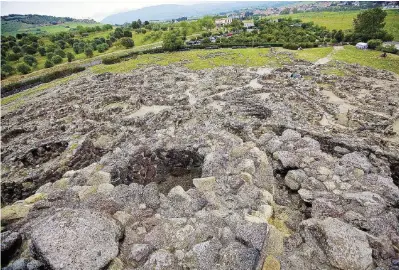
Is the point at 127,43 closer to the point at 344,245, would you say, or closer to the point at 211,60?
the point at 211,60

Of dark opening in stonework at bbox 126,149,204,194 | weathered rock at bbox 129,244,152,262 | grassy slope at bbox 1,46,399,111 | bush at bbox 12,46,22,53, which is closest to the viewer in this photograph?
weathered rock at bbox 129,244,152,262

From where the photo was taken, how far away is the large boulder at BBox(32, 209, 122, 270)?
26.2 feet

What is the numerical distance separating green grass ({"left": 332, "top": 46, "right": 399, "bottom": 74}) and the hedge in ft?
178

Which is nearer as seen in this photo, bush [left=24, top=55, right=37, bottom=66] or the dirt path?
the dirt path

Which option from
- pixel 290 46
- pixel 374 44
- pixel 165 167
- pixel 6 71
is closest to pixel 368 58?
pixel 374 44

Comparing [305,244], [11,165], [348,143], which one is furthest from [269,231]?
[11,165]

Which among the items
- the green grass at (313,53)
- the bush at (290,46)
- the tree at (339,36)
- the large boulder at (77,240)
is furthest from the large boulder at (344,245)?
the tree at (339,36)

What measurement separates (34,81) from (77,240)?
56.5 m

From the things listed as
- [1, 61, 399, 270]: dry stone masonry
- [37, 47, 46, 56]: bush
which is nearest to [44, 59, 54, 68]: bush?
[37, 47, 46, 56]: bush

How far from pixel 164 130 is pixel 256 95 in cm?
1340

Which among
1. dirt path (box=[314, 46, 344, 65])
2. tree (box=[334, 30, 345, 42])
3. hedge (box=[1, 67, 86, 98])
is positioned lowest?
hedge (box=[1, 67, 86, 98])

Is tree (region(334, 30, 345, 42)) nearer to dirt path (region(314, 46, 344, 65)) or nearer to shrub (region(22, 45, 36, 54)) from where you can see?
dirt path (region(314, 46, 344, 65))

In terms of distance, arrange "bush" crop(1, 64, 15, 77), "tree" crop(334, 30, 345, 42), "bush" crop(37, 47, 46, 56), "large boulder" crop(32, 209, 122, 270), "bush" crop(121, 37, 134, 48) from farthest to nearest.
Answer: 1. "bush" crop(121, 37, 134, 48)
2. "bush" crop(37, 47, 46, 56)
3. "bush" crop(1, 64, 15, 77)
4. "tree" crop(334, 30, 345, 42)
5. "large boulder" crop(32, 209, 122, 270)

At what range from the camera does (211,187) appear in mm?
12078
